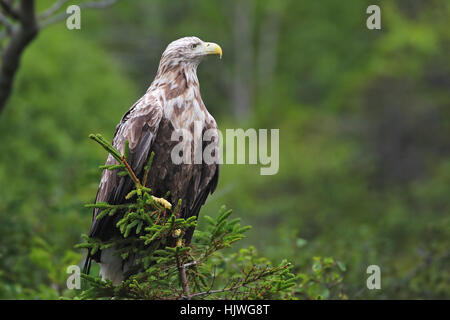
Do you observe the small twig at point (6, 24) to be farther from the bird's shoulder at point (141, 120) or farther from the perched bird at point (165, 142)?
the bird's shoulder at point (141, 120)

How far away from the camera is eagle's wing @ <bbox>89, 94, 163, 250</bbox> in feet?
15.3

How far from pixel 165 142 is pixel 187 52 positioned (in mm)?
743

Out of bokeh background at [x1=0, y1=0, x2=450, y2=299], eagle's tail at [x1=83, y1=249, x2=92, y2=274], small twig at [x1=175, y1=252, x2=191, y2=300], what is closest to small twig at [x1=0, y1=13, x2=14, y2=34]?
bokeh background at [x1=0, y1=0, x2=450, y2=299]

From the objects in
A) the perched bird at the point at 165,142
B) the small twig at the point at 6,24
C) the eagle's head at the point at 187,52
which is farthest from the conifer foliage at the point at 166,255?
the small twig at the point at 6,24

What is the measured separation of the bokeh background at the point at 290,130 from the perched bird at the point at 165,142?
3.80 ft

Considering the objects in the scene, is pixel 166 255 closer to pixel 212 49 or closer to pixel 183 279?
pixel 183 279

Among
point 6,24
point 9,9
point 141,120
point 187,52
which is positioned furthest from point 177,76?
point 6,24

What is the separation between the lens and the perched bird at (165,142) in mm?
4723

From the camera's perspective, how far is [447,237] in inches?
297

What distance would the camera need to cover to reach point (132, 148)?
4715 millimetres

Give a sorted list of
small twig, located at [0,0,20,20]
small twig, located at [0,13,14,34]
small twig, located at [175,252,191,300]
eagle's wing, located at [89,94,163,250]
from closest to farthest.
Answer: small twig, located at [175,252,191,300] → eagle's wing, located at [89,94,163,250] → small twig, located at [0,0,20,20] → small twig, located at [0,13,14,34]

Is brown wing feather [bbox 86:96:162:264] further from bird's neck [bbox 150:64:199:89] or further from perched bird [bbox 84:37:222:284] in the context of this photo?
bird's neck [bbox 150:64:199:89]

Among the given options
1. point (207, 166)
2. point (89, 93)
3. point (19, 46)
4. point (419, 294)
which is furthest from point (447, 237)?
point (89, 93)

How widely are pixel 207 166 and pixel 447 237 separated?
354cm
